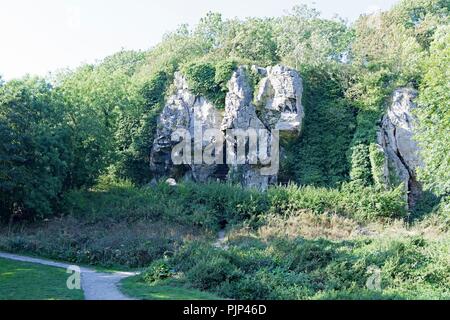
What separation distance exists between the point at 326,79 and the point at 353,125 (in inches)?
151

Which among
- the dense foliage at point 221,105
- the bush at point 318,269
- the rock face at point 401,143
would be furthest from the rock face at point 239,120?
the bush at point 318,269

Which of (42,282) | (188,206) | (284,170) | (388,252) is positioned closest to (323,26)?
(284,170)

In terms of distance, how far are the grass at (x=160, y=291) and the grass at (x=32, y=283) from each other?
134cm

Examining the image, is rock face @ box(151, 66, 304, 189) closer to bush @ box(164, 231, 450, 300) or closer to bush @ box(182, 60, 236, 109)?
bush @ box(182, 60, 236, 109)

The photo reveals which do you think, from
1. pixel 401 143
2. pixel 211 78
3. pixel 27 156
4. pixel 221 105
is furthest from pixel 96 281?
pixel 401 143

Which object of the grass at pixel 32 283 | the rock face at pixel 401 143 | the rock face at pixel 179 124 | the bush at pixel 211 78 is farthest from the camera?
the bush at pixel 211 78

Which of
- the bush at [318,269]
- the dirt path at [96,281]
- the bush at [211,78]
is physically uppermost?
the bush at [211,78]

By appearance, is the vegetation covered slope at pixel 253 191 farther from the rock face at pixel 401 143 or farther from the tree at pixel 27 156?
the rock face at pixel 401 143

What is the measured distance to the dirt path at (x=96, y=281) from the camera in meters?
11.7

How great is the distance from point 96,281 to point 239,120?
1610 centimetres

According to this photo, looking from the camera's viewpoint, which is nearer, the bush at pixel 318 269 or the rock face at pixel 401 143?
the bush at pixel 318 269

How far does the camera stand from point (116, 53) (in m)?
→ 48.9

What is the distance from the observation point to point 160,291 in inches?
481

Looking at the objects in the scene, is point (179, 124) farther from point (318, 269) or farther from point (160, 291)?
point (160, 291)
